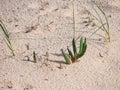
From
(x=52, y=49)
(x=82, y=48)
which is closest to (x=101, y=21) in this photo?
(x=82, y=48)

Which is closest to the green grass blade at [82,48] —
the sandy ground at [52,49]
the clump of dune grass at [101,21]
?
the sandy ground at [52,49]

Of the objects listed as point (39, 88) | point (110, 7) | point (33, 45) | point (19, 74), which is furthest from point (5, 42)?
point (110, 7)

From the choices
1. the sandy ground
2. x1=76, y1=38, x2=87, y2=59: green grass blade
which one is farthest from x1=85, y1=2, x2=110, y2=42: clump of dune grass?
x1=76, y1=38, x2=87, y2=59: green grass blade

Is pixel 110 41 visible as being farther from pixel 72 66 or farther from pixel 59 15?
pixel 59 15

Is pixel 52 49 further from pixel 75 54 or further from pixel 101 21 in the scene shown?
pixel 101 21

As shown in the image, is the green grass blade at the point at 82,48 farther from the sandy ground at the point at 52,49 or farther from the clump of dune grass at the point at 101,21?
the clump of dune grass at the point at 101,21

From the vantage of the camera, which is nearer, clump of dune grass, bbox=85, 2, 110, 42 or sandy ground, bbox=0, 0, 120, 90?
sandy ground, bbox=0, 0, 120, 90

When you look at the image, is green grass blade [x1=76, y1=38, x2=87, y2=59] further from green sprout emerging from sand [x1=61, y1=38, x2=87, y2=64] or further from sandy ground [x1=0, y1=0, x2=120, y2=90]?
sandy ground [x1=0, y1=0, x2=120, y2=90]

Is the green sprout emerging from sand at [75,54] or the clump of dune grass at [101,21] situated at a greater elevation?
the clump of dune grass at [101,21]

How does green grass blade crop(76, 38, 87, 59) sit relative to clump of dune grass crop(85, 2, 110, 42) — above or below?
below
